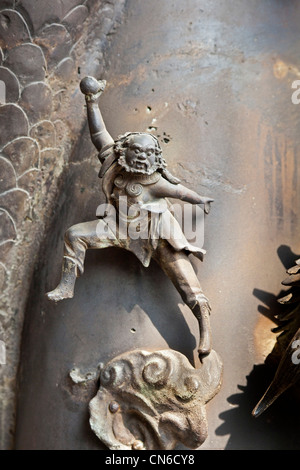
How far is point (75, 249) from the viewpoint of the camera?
131 cm

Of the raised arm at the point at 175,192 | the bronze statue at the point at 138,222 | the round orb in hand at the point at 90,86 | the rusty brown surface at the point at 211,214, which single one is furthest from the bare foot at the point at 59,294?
the round orb in hand at the point at 90,86

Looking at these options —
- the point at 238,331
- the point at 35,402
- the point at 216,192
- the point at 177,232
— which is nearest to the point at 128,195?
the point at 177,232

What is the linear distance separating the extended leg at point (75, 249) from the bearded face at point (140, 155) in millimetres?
126

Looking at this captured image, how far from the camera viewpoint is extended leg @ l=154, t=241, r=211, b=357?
130 centimetres

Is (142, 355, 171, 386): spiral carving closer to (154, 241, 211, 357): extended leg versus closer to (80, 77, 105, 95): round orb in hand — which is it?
(154, 241, 211, 357): extended leg

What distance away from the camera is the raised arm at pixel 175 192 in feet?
4.32

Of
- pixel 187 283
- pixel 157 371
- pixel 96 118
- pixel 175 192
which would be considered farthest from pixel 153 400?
pixel 96 118

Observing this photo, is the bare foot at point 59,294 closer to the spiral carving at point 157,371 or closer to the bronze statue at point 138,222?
the bronze statue at point 138,222

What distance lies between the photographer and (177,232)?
1.33 m

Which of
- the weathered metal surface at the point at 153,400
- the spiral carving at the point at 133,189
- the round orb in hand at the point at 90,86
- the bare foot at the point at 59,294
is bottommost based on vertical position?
the weathered metal surface at the point at 153,400

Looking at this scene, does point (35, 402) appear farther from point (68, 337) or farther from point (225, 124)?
point (225, 124)

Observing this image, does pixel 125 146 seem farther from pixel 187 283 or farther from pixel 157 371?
pixel 157 371

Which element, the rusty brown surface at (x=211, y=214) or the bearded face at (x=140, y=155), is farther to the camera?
the rusty brown surface at (x=211, y=214)

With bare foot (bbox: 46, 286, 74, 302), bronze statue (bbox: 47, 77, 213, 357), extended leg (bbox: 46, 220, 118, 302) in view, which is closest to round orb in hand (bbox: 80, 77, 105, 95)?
bronze statue (bbox: 47, 77, 213, 357)
